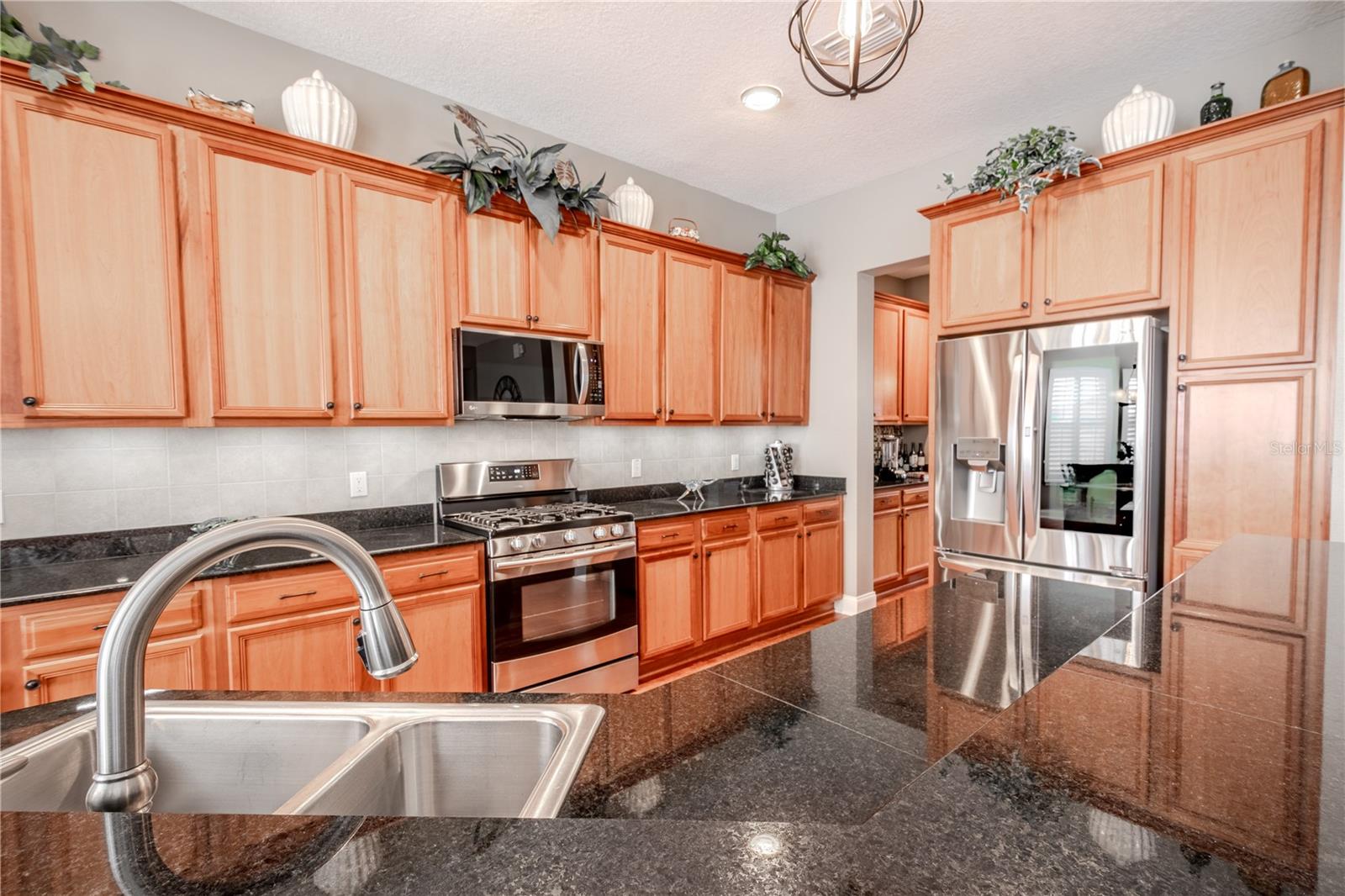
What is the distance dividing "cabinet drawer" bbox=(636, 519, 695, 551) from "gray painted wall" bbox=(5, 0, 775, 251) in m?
2.23

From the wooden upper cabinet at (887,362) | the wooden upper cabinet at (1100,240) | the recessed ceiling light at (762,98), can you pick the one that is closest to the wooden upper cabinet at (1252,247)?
the wooden upper cabinet at (1100,240)

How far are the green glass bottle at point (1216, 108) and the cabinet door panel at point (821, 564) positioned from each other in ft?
9.28

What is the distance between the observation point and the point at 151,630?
1.84 ft

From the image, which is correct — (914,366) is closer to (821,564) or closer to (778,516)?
(821,564)

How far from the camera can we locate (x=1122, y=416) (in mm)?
2617

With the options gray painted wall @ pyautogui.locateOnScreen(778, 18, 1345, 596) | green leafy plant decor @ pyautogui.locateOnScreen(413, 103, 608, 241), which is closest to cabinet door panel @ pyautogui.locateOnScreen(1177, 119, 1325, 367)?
gray painted wall @ pyautogui.locateOnScreen(778, 18, 1345, 596)

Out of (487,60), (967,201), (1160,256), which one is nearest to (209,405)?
(487,60)

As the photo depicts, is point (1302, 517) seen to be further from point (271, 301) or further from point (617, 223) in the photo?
point (271, 301)

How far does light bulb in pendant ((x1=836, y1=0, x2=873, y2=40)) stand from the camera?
138cm

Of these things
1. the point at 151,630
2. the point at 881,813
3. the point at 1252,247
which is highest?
the point at 1252,247

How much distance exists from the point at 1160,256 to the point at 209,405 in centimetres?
388

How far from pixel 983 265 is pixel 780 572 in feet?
7.01

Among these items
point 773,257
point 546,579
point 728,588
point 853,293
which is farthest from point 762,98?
point 728,588

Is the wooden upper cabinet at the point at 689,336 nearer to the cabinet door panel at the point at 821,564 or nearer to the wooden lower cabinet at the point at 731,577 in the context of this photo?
the wooden lower cabinet at the point at 731,577
